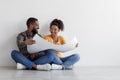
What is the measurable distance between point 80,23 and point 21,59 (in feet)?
3.20

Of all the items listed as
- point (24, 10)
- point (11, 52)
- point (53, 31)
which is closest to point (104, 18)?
point (53, 31)

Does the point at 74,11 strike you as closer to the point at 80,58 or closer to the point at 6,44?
the point at 80,58

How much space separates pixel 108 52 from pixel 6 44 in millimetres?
1374

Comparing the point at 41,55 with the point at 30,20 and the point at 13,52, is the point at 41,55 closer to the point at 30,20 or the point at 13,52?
the point at 13,52

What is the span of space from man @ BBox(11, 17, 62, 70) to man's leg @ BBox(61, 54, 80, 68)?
0.56 feet

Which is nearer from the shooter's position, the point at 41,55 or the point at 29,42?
the point at 29,42

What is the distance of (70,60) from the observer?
11.5ft

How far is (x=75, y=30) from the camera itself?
384 centimetres

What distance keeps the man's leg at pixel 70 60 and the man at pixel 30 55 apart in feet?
0.56

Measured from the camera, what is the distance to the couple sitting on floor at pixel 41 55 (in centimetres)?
337

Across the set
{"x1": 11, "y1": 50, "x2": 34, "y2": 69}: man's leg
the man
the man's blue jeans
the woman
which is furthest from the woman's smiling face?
{"x1": 11, "y1": 50, "x2": 34, "y2": 69}: man's leg

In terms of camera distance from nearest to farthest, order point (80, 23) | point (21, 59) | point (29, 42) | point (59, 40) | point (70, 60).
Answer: point (29, 42) < point (21, 59) < point (70, 60) < point (59, 40) < point (80, 23)

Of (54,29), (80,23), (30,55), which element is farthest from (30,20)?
(80,23)

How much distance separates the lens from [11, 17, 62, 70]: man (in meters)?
3.36
